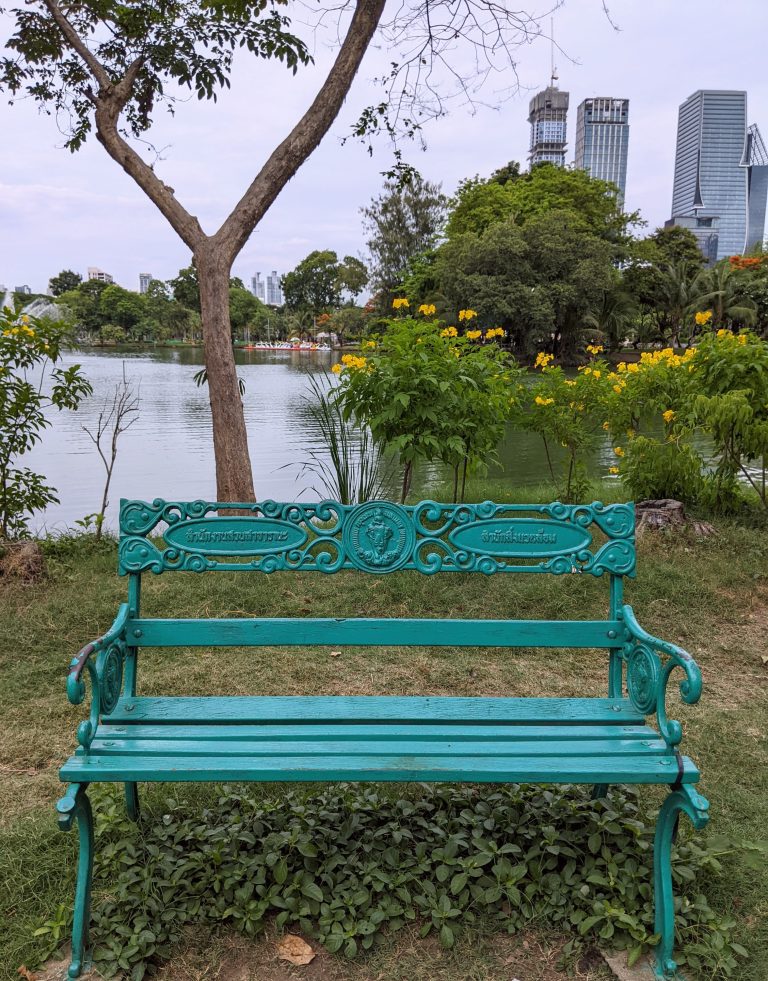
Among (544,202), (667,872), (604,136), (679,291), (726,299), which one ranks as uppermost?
(604,136)

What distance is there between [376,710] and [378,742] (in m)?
0.21

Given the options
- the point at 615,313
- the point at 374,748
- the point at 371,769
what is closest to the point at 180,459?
the point at 374,748

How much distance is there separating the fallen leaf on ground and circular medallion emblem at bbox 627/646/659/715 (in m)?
1.13

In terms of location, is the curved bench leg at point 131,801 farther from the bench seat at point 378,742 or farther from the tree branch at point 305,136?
the tree branch at point 305,136

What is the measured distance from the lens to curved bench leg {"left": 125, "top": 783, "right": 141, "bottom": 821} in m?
2.33

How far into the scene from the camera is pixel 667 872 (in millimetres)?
1912

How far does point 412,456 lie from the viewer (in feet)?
16.0

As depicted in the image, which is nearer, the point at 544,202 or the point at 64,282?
the point at 544,202

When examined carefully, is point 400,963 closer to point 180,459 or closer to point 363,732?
point 363,732

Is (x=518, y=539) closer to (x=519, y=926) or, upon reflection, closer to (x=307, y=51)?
(x=519, y=926)

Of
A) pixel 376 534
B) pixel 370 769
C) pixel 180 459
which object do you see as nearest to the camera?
pixel 370 769

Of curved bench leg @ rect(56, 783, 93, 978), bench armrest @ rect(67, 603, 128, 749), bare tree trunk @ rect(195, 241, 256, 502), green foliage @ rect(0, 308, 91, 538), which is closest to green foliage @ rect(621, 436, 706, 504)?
bare tree trunk @ rect(195, 241, 256, 502)

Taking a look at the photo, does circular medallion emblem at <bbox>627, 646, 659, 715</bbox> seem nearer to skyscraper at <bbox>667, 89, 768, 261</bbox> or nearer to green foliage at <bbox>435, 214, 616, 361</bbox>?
green foliage at <bbox>435, 214, 616, 361</bbox>

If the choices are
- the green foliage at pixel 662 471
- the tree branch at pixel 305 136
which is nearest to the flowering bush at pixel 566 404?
the green foliage at pixel 662 471
